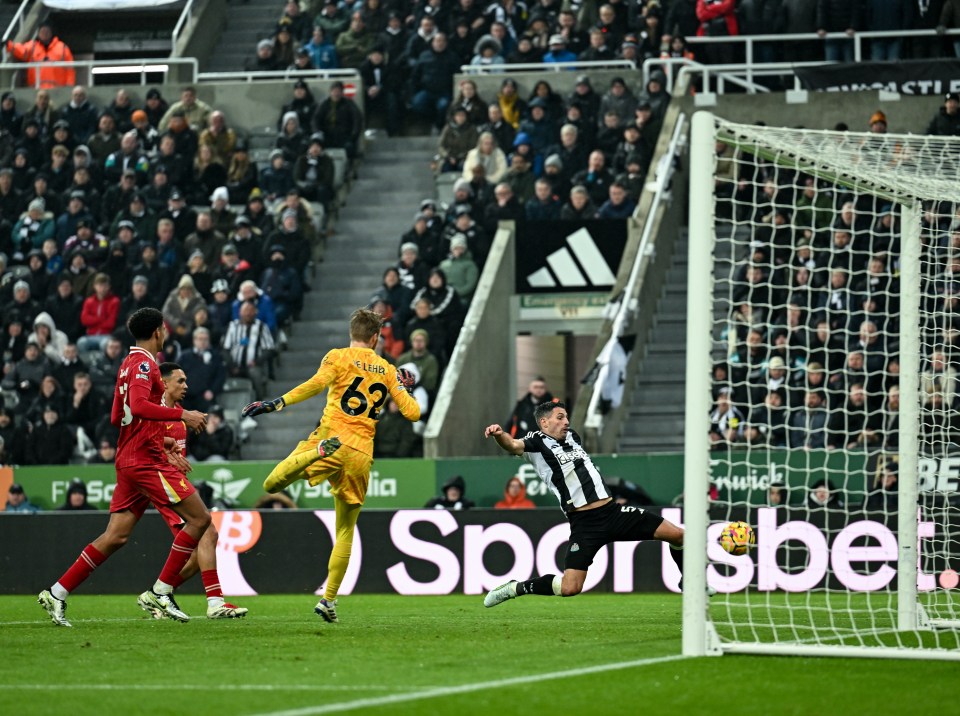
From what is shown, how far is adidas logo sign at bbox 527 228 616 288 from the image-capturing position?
22.1 m

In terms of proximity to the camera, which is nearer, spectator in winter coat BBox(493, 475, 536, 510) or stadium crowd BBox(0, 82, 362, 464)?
spectator in winter coat BBox(493, 475, 536, 510)

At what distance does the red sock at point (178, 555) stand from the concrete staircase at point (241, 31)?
18966 millimetres

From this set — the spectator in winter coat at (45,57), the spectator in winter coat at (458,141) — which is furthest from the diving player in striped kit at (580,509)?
the spectator in winter coat at (45,57)

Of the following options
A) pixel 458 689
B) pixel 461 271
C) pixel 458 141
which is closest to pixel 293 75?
pixel 458 141

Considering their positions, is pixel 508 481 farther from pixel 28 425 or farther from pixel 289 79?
pixel 289 79

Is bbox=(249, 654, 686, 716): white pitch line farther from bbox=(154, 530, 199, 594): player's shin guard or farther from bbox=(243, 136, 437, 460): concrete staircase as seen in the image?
bbox=(243, 136, 437, 460): concrete staircase

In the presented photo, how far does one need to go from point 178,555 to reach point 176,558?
38 millimetres

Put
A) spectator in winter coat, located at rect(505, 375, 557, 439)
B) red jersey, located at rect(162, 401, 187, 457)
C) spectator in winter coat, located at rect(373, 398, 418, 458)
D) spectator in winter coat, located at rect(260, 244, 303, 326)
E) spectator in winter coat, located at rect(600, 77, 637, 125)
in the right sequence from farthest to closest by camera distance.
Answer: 1. spectator in winter coat, located at rect(600, 77, 637, 125)
2. spectator in winter coat, located at rect(260, 244, 303, 326)
3. spectator in winter coat, located at rect(373, 398, 418, 458)
4. spectator in winter coat, located at rect(505, 375, 557, 439)
5. red jersey, located at rect(162, 401, 187, 457)

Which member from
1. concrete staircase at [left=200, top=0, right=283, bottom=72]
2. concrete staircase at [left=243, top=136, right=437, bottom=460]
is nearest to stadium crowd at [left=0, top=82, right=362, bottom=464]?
concrete staircase at [left=243, top=136, right=437, bottom=460]

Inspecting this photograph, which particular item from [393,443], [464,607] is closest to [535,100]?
[393,443]

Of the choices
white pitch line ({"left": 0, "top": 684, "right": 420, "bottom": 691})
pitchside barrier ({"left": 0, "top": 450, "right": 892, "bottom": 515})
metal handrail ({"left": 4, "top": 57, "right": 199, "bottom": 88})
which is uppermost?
metal handrail ({"left": 4, "top": 57, "right": 199, "bottom": 88})

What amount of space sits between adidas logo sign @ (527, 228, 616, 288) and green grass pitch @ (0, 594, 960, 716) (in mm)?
10506

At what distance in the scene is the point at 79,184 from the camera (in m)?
25.0

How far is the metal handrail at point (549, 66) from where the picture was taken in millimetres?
24188
